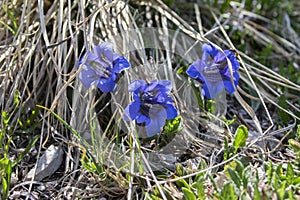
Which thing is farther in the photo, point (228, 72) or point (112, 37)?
point (112, 37)

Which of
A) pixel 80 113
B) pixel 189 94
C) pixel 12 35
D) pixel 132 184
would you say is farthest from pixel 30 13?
pixel 132 184

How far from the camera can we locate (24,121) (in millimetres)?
1763

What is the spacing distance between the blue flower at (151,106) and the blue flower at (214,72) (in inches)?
5.3

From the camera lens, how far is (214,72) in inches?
66.9

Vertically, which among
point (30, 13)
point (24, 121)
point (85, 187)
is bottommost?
point (85, 187)

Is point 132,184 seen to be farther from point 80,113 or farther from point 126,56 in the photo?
point 126,56

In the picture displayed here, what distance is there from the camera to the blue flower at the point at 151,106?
154 cm

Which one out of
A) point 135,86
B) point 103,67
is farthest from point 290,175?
point 103,67

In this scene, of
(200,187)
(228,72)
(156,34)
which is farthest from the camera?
(156,34)

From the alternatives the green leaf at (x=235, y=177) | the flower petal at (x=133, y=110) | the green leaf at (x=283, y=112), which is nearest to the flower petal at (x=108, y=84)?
the flower petal at (x=133, y=110)

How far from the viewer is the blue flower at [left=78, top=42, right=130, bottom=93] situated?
5.31 feet

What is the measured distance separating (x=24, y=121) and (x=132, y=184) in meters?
0.47

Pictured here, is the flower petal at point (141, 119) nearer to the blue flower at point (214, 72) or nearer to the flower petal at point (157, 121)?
the flower petal at point (157, 121)

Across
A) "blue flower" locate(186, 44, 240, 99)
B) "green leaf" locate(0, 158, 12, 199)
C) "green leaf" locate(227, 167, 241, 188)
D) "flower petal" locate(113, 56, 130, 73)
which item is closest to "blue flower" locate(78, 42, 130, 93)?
"flower petal" locate(113, 56, 130, 73)
